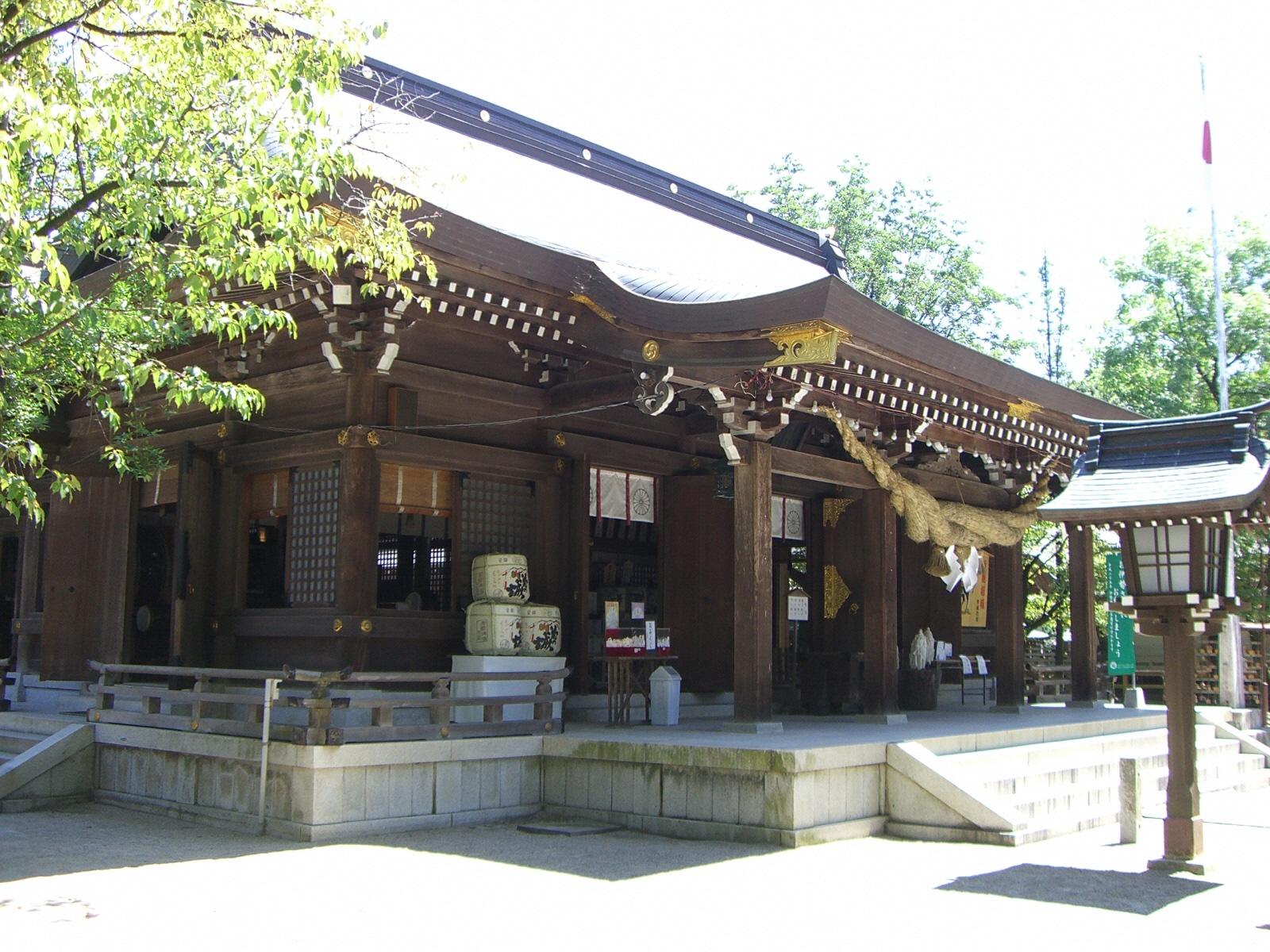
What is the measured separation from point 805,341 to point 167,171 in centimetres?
461

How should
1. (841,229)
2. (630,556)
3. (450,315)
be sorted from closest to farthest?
(450,315), (630,556), (841,229)

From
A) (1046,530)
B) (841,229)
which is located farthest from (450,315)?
(841,229)

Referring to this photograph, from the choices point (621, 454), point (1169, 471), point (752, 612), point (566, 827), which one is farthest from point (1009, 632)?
point (566, 827)

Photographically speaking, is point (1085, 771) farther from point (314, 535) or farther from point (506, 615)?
point (314, 535)

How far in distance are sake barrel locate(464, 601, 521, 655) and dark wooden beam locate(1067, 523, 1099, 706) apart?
8.33 meters

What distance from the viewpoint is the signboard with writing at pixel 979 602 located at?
54.6ft

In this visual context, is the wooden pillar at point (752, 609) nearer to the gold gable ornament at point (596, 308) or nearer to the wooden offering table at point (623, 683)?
the wooden offering table at point (623, 683)

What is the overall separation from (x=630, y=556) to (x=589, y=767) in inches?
190

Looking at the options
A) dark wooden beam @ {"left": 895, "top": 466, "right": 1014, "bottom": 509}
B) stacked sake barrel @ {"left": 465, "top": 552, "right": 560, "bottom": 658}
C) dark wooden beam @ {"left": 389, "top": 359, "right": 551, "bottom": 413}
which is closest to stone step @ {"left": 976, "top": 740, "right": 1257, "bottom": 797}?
dark wooden beam @ {"left": 895, "top": 466, "right": 1014, "bottom": 509}

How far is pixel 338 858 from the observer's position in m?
7.36

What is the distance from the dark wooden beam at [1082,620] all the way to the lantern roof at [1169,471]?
708 cm

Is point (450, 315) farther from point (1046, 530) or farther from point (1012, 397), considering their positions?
point (1046, 530)

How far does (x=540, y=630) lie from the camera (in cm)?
1009

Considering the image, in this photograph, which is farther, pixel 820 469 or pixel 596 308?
pixel 820 469
